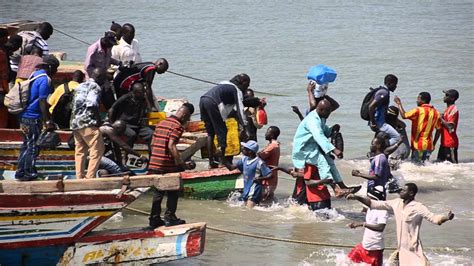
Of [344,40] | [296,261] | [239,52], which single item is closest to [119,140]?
[296,261]

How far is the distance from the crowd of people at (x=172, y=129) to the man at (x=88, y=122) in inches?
0.4

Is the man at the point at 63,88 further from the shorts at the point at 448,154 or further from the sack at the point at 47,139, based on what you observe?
the shorts at the point at 448,154

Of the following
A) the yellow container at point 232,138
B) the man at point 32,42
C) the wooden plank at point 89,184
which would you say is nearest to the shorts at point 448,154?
the yellow container at point 232,138

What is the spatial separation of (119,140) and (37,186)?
2.92 m

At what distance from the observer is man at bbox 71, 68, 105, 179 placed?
11.2 m

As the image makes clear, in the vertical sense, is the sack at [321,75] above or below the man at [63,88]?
above

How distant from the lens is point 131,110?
12570 mm

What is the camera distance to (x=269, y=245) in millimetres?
11586

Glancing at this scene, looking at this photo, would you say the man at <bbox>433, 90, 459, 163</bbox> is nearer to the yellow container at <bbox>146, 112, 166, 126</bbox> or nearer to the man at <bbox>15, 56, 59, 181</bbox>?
the yellow container at <bbox>146, 112, 166, 126</bbox>

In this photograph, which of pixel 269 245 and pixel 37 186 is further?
pixel 269 245

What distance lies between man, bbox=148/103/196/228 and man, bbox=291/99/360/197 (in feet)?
5.88

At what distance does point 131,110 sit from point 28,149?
1.50 meters

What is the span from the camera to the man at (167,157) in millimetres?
10125

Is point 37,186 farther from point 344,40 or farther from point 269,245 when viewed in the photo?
point 344,40
